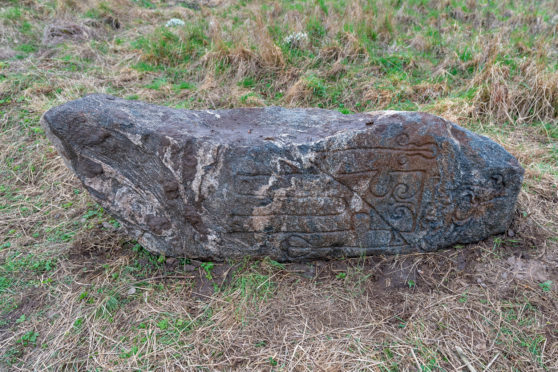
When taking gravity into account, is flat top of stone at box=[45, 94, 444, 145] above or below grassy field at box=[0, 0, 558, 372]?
above

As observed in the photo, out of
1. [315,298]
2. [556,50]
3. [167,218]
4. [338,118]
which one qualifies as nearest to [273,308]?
[315,298]

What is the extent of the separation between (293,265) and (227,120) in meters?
1.05

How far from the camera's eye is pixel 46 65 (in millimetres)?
5262

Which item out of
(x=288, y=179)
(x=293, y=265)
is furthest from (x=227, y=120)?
(x=293, y=265)

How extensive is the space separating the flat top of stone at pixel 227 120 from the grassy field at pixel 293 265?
2.75 feet

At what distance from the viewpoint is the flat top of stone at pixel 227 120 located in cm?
233

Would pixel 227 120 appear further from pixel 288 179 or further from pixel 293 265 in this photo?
pixel 293 265

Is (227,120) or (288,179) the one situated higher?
(227,120)

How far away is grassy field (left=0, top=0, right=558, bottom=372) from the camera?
7.08ft

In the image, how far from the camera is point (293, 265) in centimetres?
262

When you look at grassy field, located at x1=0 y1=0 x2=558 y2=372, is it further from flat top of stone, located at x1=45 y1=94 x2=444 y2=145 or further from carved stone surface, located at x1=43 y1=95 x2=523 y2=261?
flat top of stone, located at x1=45 y1=94 x2=444 y2=145

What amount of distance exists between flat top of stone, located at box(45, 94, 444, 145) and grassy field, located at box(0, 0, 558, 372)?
0.84 m

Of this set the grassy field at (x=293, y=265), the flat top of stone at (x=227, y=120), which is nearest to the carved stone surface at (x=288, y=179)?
the flat top of stone at (x=227, y=120)

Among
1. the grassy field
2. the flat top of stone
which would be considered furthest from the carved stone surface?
the grassy field
